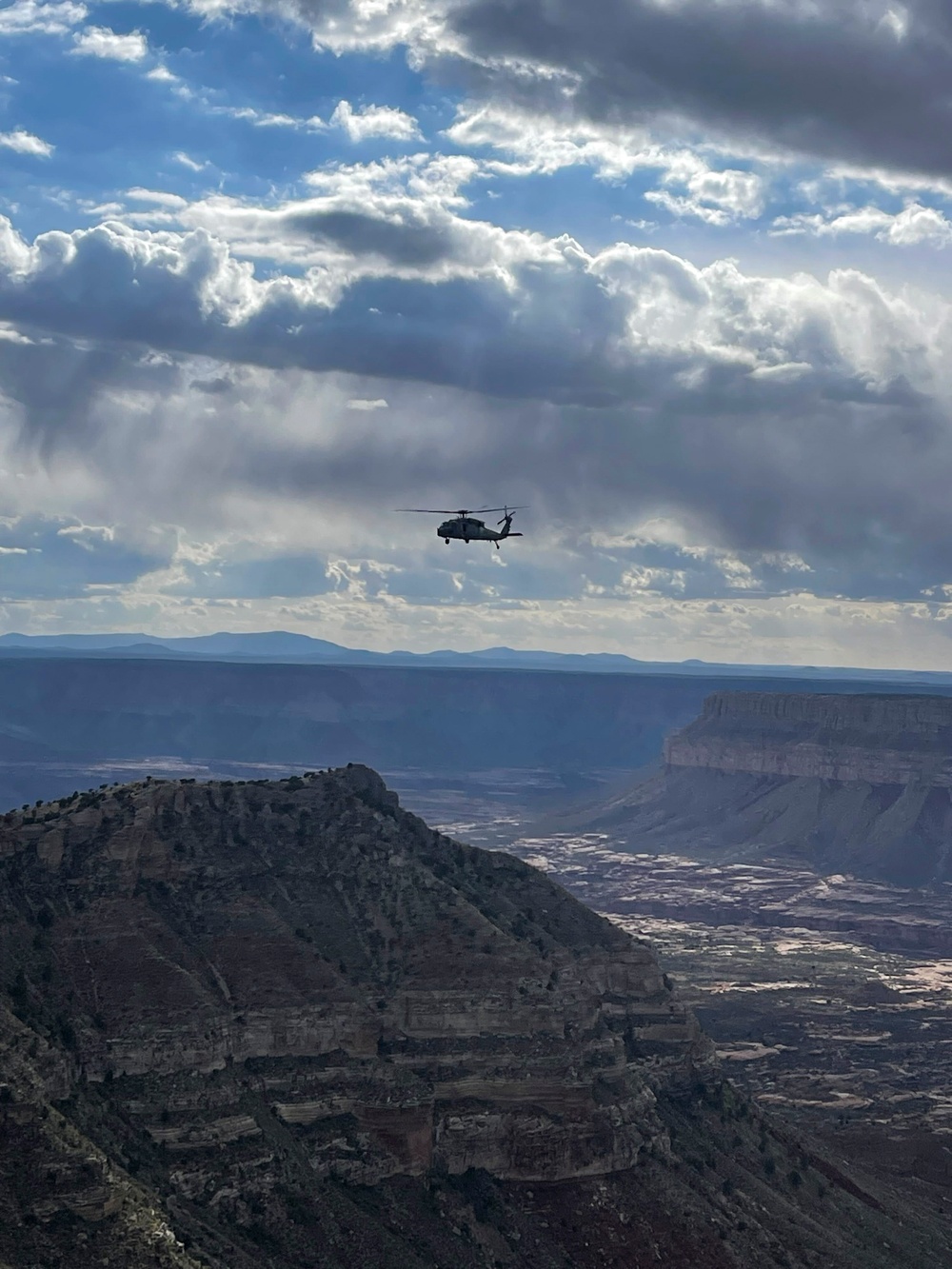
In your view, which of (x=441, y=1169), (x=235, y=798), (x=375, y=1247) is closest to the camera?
(x=375, y=1247)

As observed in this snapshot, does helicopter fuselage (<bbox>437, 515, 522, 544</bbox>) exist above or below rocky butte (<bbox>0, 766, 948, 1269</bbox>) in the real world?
above

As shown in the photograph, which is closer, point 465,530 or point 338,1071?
point 338,1071

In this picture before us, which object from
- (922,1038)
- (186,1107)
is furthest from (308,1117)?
(922,1038)

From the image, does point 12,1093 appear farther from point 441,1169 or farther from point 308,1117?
point 441,1169

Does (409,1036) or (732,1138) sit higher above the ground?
(409,1036)

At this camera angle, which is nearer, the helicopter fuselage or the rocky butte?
the rocky butte

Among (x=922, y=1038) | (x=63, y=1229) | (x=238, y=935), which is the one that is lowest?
(x=922, y=1038)

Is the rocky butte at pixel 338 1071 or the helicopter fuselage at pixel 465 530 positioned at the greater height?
the helicopter fuselage at pixel 465 530

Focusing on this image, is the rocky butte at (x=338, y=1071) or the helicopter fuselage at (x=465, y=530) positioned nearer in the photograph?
the rocky butte at (x=338, y=1071)
